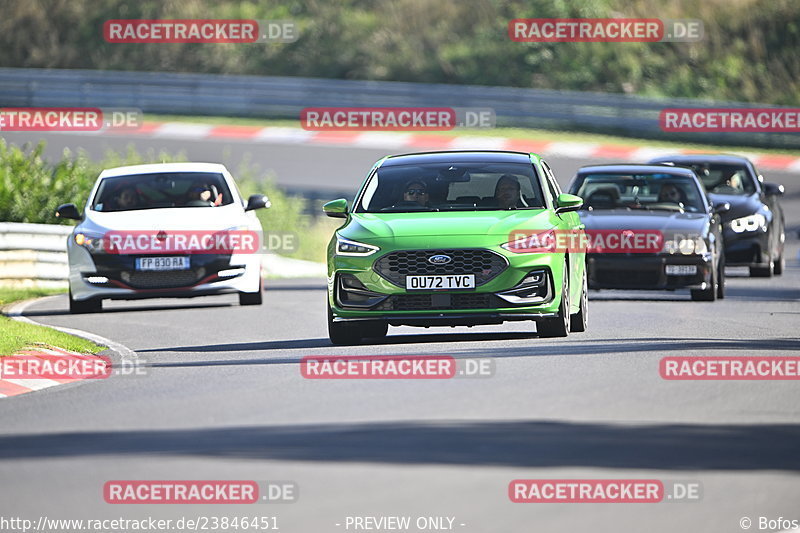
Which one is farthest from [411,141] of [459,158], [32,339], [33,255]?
[32,339]

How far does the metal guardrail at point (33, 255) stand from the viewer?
22266mm

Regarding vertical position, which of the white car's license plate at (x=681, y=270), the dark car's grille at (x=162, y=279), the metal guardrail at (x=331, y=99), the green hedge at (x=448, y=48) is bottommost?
the white car's license plate at (x=681, y=270)

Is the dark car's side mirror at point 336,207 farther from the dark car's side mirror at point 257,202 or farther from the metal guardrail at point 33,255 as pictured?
the metal guardrail at point 33,255

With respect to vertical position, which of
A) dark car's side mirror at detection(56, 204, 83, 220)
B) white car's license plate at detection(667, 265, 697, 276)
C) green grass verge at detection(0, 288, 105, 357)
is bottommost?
green grass verge at detection(0, 288, 105, 357)

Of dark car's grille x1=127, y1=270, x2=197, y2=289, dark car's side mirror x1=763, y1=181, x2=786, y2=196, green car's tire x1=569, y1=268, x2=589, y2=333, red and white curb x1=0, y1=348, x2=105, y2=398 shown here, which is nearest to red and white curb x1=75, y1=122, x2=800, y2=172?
dark car's side mirror x1=763, y1=181, x2=786, y2=196

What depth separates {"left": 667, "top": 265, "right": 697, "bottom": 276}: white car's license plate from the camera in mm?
19078

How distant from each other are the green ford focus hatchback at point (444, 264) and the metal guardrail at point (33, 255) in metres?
8.72

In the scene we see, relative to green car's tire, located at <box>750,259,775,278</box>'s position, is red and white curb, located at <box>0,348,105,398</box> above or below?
above

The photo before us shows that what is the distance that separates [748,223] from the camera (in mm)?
22922

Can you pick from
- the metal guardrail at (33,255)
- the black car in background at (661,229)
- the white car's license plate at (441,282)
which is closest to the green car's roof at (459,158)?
the white car's license plate at (441,282)

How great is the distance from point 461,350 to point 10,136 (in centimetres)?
2684

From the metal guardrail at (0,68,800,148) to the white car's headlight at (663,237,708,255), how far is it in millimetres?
18436

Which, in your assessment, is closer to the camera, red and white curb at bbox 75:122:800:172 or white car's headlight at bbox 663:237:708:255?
white car's headlight at bbox 663:237:708:255

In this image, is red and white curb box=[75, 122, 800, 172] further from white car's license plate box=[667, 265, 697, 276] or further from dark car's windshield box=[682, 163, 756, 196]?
white car's license plate box=[667, 265, 697, 276]
